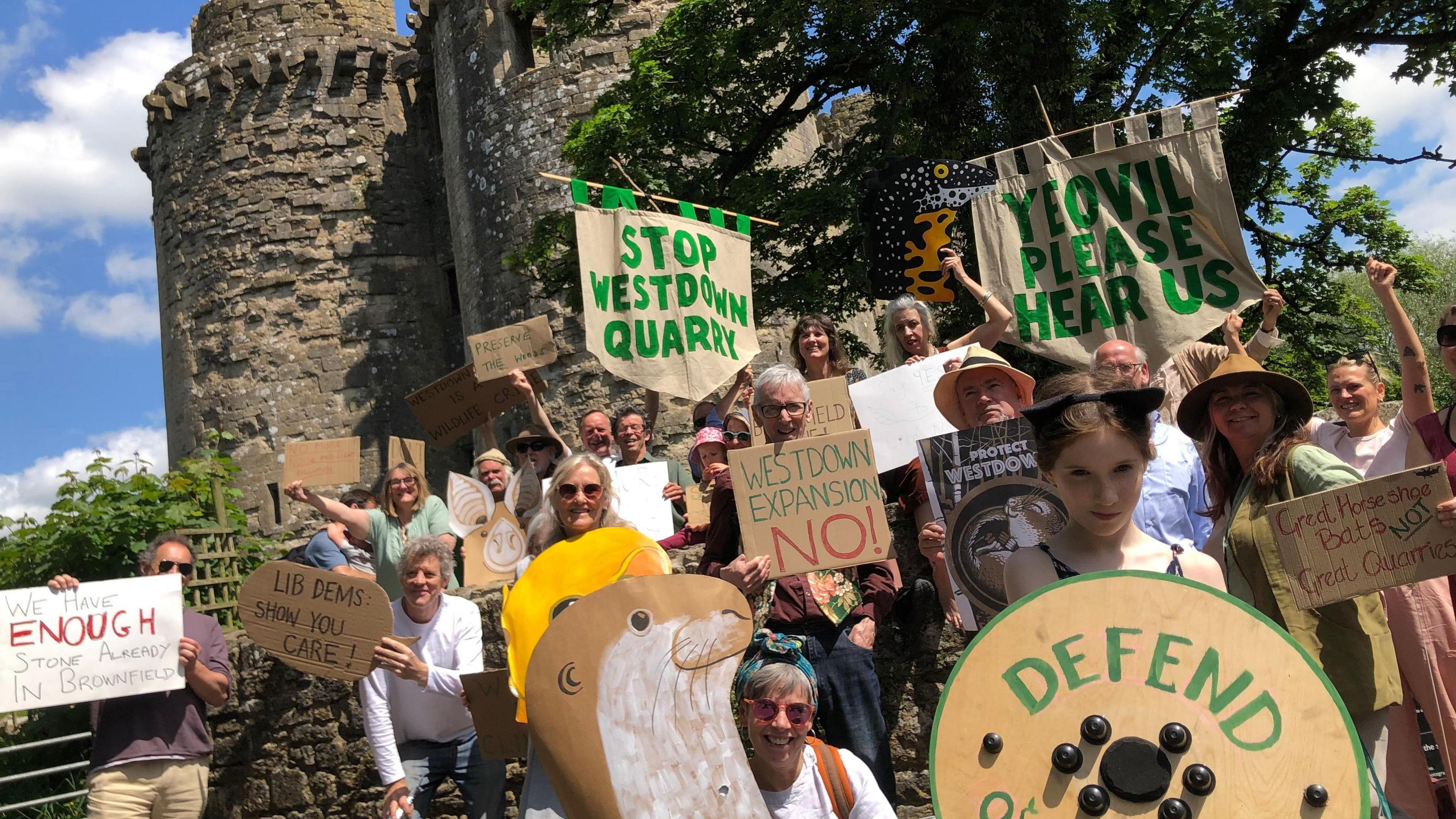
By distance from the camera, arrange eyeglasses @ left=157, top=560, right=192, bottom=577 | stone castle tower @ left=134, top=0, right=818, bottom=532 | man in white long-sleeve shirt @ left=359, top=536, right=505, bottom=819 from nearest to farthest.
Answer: man in white long-sleeve shirt @ left=359, top=536, right=505, bottom=819
eyeglasses @ left=157, top=560, right=192, bottom=577
stone castle tower @ left=134, top=0, right=818, bottom=532

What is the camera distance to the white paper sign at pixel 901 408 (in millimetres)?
5266

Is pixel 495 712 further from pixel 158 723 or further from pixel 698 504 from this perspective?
pixel 698 504

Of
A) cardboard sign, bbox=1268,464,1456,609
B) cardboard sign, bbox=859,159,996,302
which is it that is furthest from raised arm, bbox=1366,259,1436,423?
cardboard sign, bbox=859,159,996,302

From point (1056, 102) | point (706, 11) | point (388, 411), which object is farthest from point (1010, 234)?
point (388, 411)

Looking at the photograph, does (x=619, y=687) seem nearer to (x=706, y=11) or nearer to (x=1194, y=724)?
(x=1194, y=724)

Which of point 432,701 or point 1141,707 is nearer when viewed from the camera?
point 1141,707

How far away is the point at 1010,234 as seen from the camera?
621cm

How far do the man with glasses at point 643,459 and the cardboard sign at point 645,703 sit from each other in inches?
119

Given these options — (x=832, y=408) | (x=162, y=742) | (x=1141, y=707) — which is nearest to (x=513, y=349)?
(x=832, y=408)

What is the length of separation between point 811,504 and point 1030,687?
1.85 m

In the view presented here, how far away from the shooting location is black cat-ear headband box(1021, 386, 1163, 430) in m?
2.52

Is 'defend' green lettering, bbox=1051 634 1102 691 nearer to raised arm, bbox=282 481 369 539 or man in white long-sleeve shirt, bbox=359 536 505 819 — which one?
man in white long-sleeve shirt, bbox=359 536 505 819

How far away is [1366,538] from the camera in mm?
3070

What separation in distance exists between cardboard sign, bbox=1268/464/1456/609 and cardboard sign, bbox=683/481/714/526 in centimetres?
317
